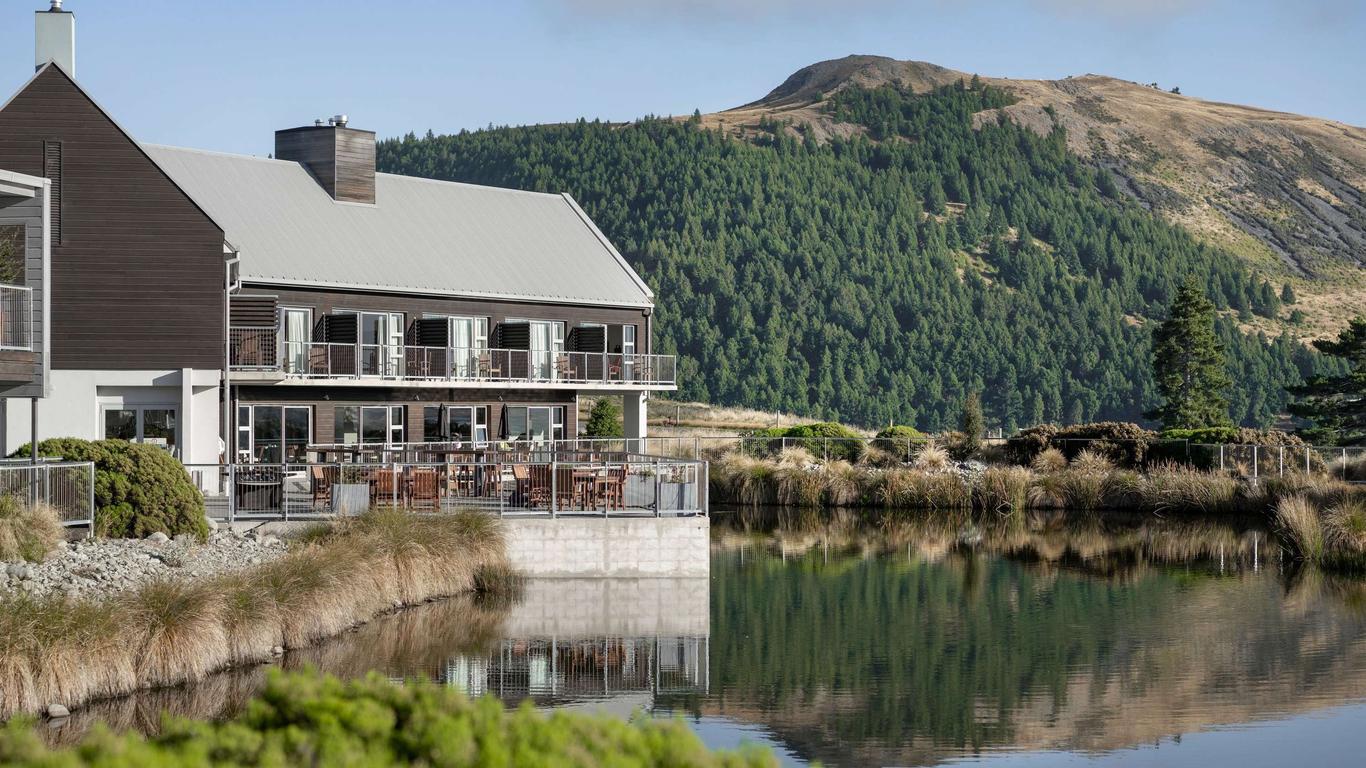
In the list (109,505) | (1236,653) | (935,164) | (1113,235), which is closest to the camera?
(1236,653)

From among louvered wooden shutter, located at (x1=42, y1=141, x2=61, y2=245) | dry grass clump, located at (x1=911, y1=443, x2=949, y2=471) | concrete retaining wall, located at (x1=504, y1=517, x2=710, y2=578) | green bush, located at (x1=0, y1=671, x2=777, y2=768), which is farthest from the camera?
dry grass clump, located at (x1=911, y1=443, x2=949, y2=471)

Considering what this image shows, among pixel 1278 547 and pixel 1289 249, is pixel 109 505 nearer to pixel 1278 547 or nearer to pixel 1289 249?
pixel 1278 547

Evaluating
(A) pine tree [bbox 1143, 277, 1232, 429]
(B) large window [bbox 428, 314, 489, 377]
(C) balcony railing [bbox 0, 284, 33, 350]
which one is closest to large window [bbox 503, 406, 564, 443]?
(B) large window [bbox 428, 314, 489, 377]

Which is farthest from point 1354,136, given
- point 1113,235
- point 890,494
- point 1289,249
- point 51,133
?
point 51,133

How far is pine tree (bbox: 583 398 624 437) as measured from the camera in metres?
49.2

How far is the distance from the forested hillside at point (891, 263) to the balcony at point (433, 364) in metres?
53.6

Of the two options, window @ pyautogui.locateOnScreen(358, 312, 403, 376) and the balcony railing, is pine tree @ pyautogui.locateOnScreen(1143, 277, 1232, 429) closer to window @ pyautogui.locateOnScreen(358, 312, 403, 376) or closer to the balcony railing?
window @ pyautogui.locateOnScreen(358, 312, 403, 376)

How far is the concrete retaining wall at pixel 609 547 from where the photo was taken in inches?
1012

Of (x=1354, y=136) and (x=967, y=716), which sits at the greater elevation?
(x=1354, y=136)

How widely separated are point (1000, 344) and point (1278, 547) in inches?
2938

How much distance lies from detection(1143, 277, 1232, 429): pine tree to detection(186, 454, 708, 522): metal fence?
40.0m

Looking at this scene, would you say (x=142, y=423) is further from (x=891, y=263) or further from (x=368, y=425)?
(x=891, y=263)

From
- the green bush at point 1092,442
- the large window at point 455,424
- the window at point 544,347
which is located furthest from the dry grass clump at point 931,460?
the large window at point 455,424

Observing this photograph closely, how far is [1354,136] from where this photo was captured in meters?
153
